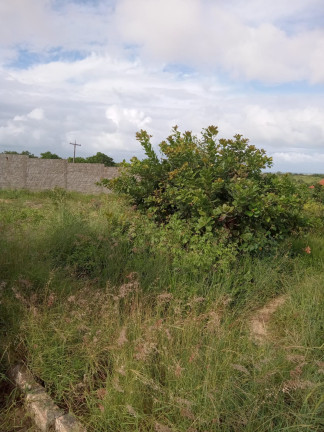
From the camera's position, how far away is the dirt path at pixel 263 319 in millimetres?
3213

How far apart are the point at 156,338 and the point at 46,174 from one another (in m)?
17.0

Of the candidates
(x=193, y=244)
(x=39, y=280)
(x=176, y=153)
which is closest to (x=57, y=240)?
(x=39, y=280)

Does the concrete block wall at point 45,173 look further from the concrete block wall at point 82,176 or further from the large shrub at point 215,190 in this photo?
the large shrub at point 215,190

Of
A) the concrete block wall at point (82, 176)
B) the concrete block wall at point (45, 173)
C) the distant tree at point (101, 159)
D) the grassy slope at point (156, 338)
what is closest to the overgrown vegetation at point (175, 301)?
the grassy slope at point (156, 338)

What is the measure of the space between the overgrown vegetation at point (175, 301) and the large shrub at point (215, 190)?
0.07ft

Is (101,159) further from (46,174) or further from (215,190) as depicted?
(215,190)

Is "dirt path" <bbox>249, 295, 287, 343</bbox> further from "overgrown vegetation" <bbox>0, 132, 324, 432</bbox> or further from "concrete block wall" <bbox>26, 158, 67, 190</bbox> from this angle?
"concrete block wall" <bbox>26, 158, 67, 190</bbox>

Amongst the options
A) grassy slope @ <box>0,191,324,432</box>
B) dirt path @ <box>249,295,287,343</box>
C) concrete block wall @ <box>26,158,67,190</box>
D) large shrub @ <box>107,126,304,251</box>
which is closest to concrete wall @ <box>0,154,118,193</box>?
concrete block wall @ <box>26,158,67,190</box>

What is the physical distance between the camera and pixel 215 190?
5242mm

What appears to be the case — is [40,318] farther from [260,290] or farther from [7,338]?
[260,290]

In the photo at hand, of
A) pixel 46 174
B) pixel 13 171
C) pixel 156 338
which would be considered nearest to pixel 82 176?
pixel 46 174

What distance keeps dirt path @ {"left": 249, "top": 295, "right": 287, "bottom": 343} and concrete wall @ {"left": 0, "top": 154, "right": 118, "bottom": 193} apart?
13.7m

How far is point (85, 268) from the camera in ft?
15.4

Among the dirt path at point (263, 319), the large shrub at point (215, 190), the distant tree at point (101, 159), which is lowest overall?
the dirt path at point (263, 319)
